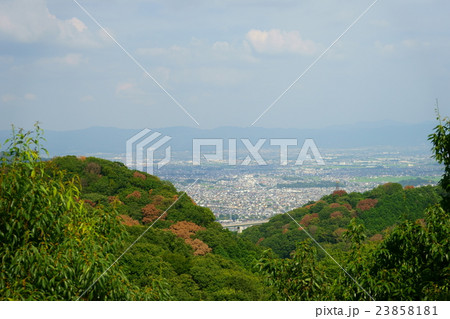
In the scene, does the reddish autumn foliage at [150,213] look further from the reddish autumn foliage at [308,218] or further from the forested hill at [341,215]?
the reddish autumn foliage at [308,218]

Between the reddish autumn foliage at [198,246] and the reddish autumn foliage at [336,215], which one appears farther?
the reddish autumn foliage at [336,215]

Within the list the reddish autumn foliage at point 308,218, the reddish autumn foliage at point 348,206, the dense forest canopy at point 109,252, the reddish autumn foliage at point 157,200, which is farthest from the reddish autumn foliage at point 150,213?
the dense forest canopy at point 109,252

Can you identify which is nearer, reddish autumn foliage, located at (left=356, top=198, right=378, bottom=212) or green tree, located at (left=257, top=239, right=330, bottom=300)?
green tree, located at (left=257, top=239, right=330, bottom=300)

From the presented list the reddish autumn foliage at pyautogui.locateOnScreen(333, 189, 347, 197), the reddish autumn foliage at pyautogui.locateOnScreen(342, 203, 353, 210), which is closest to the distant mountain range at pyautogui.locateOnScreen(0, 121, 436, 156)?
the reddish autumn foliage at pyautogui.locateOnScreen(333, 189, 347, 197)

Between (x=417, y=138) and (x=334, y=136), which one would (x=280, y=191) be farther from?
(x=417, y=138)

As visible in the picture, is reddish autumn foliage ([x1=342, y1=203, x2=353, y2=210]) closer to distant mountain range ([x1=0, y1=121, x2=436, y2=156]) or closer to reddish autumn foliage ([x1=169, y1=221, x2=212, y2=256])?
distant mountain range ([x1=0, y1=121, x2=436, y2=156])

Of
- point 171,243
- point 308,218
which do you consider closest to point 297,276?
point 171,243
